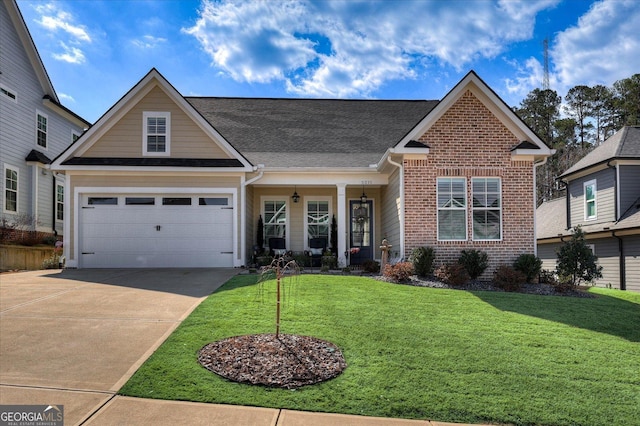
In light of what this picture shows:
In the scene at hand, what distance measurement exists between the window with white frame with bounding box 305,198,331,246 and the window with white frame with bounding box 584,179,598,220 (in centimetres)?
1152

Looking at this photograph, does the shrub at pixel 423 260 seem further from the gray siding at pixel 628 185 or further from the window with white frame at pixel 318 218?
the gray siding at pixel 628 185

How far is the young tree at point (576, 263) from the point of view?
11.8 metres

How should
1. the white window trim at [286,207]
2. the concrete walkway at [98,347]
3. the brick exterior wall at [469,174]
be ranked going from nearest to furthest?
the concrete walkway at [98,347], the brick exterior wall at [469,174], the white window trim at [286,207]

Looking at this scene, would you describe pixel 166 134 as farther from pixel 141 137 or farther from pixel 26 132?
pixel 26 132

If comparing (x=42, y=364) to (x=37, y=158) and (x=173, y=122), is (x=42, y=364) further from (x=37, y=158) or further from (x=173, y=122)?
(x=37, y=158)

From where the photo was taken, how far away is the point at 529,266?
11.7 meters

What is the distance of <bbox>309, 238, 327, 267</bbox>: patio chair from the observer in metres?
15.4

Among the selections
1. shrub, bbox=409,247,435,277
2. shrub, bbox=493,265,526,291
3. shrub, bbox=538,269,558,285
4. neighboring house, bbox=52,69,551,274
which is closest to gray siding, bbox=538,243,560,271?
neighboring house, bbox=52,69,551,274

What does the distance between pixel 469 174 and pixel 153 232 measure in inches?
378

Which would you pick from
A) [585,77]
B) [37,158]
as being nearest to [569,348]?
[37,158]

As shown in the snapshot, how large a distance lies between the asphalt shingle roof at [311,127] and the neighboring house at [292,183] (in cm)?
9

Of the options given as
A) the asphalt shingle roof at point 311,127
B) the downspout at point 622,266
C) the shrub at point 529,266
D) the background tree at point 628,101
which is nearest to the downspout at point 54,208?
the asphalt shingle roof at point 311,127

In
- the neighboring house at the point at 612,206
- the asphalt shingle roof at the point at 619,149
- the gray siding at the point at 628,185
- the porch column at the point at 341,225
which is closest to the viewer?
the porch column at the point at 341,225

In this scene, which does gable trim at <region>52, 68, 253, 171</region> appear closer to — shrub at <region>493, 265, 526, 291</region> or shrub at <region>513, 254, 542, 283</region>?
shrub at <region>493, 265, 526, 291</region>
